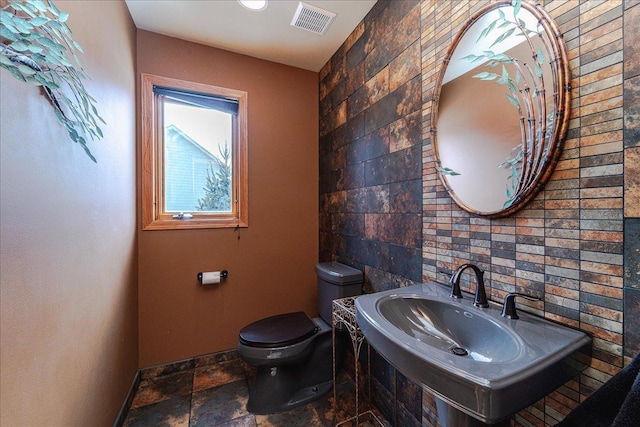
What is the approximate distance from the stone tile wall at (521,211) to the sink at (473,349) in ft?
0.39

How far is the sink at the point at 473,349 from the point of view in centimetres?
54

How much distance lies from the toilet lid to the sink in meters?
0.76

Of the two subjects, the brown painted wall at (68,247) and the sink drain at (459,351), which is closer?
the brown painted wall at (68,247)

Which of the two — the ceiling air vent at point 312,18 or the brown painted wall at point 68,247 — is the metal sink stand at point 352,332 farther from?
the ceiling air vent at point 312,18

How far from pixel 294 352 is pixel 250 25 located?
86.1 inches

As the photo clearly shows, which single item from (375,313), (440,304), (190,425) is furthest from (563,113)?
(190,425)

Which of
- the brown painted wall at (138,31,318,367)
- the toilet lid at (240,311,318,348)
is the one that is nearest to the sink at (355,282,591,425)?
the toilet lid at (240,311,318,348)

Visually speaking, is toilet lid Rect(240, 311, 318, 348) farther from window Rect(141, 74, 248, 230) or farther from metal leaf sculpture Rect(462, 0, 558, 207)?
metal leaf sculpture Rect(462, 0, 558, 207)

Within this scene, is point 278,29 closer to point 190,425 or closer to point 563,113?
point 563,113

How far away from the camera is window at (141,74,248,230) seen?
6.20 feet

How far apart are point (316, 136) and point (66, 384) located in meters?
2.17

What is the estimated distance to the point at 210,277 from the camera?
199cm

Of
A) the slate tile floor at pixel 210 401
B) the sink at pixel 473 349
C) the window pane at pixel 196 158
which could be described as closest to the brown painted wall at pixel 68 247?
the slate tile floor at pixel 210 401

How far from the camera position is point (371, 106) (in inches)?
65.1
